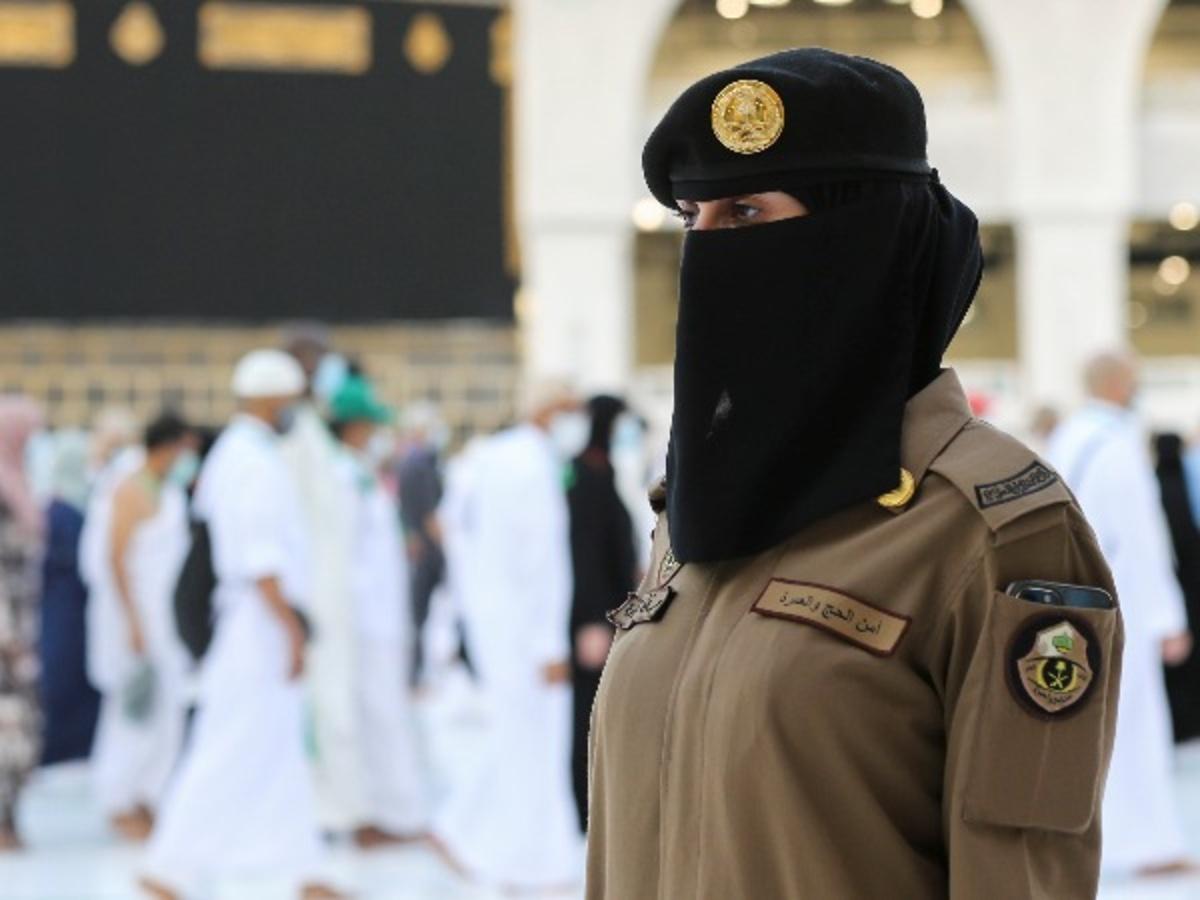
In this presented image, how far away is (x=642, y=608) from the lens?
158 cm

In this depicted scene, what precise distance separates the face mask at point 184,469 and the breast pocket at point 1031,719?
6.11m

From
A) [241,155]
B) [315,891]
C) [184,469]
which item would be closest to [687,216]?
[315,891]

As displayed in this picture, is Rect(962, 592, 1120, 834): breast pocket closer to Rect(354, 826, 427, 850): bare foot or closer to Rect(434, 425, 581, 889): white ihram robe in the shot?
Rect(434, 425, 581, 889): white ihram robe

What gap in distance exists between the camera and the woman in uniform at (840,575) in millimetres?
1319

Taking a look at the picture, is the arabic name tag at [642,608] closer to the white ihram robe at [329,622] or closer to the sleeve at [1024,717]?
the sleeve at [1024,717]

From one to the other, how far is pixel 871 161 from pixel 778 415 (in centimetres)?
20

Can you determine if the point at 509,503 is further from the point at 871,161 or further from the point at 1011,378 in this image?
the point at 1011,378

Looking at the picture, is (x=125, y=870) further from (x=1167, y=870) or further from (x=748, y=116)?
(x=748, y=116)

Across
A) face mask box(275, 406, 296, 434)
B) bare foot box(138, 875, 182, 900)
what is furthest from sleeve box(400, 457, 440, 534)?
bare foot box(138, 875, 182, 900)

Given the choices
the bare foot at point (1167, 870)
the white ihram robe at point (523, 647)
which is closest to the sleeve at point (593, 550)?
the white ihram robe at point (523, 647)

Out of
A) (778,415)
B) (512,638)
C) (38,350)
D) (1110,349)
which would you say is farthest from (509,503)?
(38,350)

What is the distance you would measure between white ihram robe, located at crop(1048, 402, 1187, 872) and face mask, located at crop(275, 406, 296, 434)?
7.03 ft

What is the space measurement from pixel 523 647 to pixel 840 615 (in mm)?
4359

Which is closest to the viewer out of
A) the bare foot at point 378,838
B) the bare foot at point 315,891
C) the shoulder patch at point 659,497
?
the shoulder patch at point 659,497
